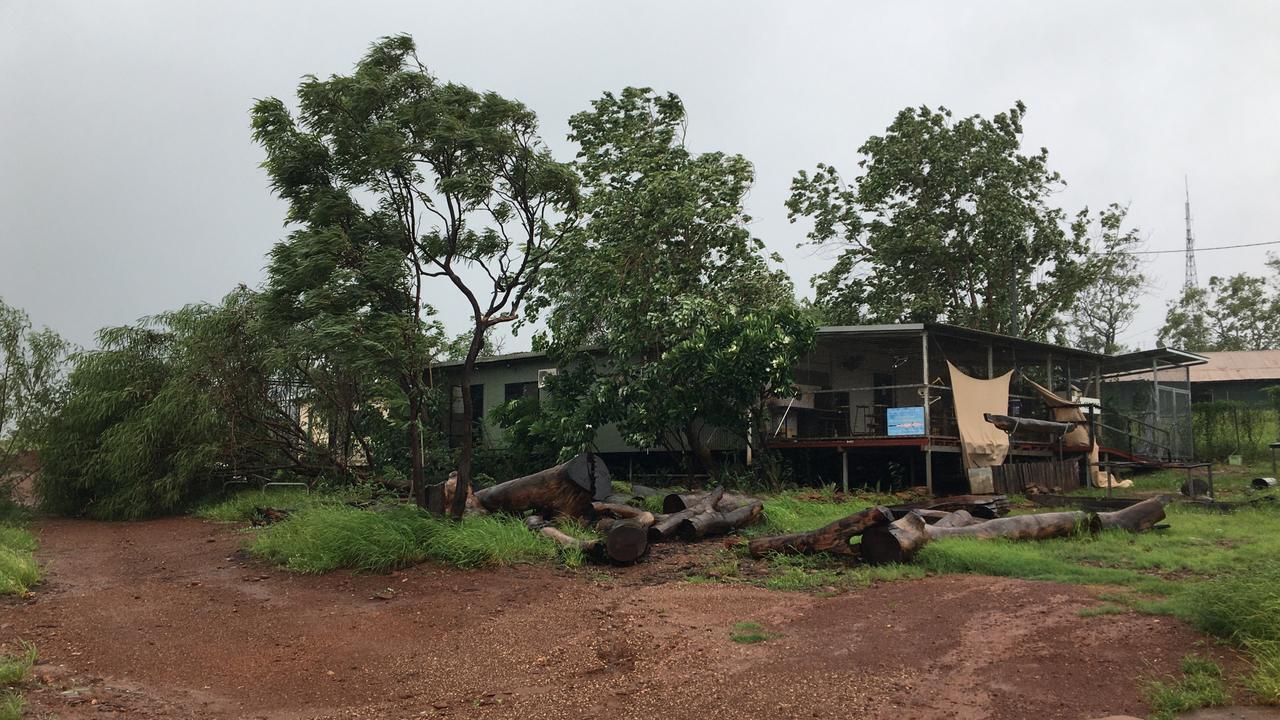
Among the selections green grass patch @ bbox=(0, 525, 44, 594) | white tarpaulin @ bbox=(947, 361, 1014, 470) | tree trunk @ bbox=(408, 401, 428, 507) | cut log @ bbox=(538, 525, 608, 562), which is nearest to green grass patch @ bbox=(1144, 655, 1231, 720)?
cut log @ bbox=(538, 525, 608, 562)

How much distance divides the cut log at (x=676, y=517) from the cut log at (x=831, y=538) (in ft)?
4.20

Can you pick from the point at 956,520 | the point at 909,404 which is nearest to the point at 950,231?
the point at 909,404

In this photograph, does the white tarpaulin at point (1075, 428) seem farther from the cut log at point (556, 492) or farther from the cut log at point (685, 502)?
the cut log at point (556, 492)

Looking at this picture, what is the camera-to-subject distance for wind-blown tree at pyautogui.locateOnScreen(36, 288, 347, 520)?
15297 mm

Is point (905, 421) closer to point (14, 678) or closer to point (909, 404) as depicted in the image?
point (909, 404)

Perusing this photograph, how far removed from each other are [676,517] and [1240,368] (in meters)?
31.9

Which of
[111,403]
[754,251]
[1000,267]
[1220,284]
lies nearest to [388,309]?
[111,403]

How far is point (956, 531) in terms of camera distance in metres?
9.34

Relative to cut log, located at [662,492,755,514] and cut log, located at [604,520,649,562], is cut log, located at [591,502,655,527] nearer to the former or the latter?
cut log, located at [662,492,755,514]

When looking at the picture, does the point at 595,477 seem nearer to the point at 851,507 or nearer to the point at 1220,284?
the point at 851,507

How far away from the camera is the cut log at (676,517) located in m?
10.5

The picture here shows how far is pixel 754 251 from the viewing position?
61.1ft

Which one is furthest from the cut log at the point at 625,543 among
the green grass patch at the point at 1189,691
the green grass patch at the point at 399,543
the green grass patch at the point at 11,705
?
the green grass patch at the point at 1189,691

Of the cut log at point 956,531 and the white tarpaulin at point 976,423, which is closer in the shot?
the cut log at point 956,531
